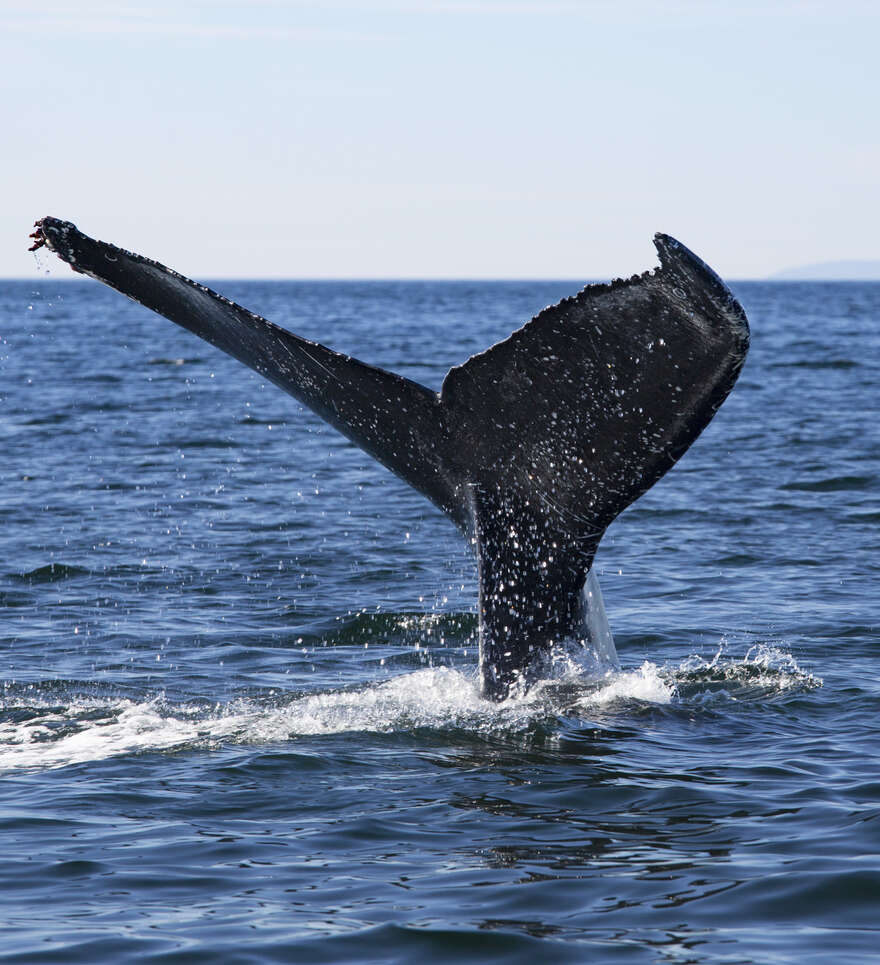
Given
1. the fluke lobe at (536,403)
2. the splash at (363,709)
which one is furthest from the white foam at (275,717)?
the fluke lobe at (536,403)

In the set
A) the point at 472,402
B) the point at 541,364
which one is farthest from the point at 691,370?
the point at 472,402

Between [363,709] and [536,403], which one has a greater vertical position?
[536,403]

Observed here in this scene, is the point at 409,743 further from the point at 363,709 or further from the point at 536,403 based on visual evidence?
the point at 536,403

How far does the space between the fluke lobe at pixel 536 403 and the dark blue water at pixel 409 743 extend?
0.88 metres

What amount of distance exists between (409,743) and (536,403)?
2.12 meters

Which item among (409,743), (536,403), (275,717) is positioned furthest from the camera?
(275,717)

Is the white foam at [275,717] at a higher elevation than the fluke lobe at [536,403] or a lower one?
lower

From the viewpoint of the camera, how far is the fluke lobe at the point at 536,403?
186 inches

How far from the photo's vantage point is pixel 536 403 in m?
5.30

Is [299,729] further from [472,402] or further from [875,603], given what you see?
[875,603]

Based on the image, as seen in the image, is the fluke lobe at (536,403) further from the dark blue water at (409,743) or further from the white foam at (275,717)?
the dark blue water at (409,743)

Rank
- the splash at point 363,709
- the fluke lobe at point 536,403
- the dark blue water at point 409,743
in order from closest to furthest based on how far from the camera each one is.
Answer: the fluke lobe at point 536,403 < the dark blue water at point 409,743 < the splash at point 363,709

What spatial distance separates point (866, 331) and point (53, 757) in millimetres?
50337

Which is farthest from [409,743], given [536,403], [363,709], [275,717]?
[536,403]
